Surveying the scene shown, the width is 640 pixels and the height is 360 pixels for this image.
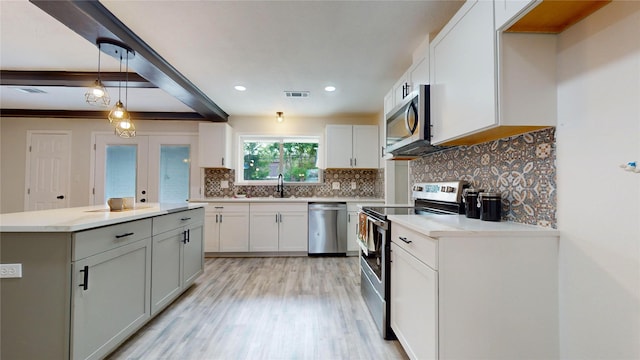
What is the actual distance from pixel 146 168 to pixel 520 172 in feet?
17.0

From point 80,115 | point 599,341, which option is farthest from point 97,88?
point 599,341

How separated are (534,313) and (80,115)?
6.25 metres

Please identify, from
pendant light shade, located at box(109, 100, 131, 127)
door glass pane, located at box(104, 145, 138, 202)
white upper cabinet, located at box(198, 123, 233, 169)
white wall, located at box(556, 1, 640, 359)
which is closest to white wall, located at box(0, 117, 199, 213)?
door glass pane, located at box(104, 145, 138, 202)

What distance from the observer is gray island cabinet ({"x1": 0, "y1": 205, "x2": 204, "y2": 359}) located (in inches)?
53.6

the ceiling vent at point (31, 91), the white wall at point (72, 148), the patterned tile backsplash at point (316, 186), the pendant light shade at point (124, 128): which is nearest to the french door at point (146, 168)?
the white wall at point (72, 148)

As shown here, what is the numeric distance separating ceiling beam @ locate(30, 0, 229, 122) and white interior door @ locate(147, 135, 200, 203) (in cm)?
148

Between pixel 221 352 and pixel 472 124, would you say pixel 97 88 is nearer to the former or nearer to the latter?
pixel 221 352

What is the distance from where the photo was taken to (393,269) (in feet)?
5.96

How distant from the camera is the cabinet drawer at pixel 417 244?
4.18ft

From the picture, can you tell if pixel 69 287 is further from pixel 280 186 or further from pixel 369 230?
pixel 280 186

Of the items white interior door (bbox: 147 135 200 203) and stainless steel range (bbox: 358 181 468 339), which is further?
white interior door (bbox: 147 135 200 203)

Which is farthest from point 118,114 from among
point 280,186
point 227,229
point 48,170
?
point 48,170

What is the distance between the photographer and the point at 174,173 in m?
4.68

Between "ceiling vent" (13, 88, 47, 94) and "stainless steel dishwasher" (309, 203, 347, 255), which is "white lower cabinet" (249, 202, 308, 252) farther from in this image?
"ceiling vent" (13, 88, 47, 94)
